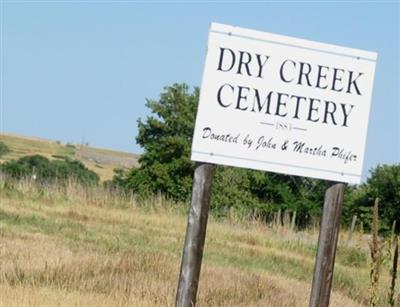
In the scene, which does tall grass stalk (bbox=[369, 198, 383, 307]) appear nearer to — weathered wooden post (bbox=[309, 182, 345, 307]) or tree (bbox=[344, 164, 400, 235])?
weathered wooden post (bbox=[309, 182, 345, 307])

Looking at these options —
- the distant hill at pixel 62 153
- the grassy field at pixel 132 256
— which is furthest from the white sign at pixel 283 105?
the distant hill at pixel 62 153

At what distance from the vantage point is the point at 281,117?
22.4 feet

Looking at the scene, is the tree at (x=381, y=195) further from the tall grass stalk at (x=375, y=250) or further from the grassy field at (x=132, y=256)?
the tall grass stalk at (x=375, y=250)

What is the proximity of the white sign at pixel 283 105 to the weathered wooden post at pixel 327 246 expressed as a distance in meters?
0.14

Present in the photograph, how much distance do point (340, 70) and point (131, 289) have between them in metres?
2.93

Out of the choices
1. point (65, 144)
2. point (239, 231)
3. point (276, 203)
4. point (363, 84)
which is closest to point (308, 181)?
point (276, 203)

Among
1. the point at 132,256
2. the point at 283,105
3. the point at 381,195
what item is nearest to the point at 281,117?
the point at 283,105

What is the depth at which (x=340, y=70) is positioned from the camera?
6969 mm

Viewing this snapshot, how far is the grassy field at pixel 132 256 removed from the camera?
8250 millimetres

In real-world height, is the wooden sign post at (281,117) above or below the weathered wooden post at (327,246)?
above

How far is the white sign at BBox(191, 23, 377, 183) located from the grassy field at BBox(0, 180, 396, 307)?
5.23 ft

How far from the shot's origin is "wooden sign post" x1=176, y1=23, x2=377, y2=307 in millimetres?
6715

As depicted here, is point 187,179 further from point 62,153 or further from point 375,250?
point 62,153

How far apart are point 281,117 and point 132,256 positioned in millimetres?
4475
